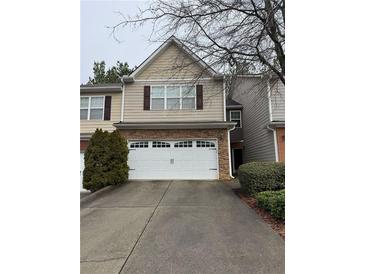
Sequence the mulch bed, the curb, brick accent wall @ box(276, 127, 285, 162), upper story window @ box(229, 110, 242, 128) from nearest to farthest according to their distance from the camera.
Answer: the mulch bed
the curb
brick accent wall @ box(276, 127, 285, 162)
upper story window @ box(229, 110, 242, 128)

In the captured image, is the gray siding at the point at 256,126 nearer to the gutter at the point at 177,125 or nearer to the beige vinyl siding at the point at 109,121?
the gutter at the point at 177,125

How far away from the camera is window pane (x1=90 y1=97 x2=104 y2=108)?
41.3 feet

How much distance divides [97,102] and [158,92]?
332cm

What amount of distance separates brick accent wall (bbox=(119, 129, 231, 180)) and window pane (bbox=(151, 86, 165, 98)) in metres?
1.90

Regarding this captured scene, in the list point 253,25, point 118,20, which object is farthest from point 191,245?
point 253,25

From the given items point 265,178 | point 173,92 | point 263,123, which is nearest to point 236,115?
point 263,123

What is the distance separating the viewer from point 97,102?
1263 cm

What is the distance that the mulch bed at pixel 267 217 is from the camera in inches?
180

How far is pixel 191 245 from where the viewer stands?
12.5 ft

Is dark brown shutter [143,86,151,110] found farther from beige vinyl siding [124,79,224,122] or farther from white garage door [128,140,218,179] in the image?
white garage door [128,140,218,179]

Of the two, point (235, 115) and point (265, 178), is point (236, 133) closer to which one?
point (235, 115)

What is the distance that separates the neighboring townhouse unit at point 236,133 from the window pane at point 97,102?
8489mm

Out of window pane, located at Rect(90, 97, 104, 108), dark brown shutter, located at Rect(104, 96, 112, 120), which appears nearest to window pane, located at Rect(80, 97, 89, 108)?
window pane, located at Rect(90, 97, 104, 108)
